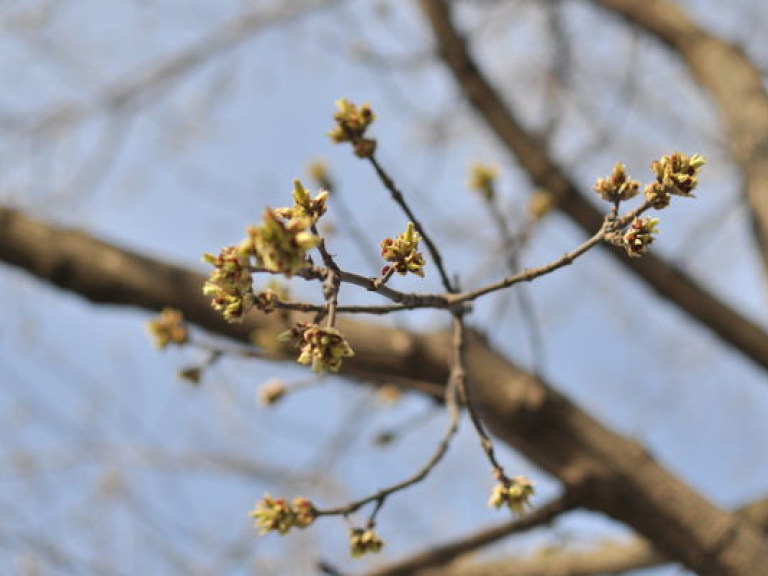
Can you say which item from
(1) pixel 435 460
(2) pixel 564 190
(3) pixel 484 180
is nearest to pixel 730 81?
(2) pixel 564 190

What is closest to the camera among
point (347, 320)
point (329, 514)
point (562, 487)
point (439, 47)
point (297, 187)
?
point (297, 187)

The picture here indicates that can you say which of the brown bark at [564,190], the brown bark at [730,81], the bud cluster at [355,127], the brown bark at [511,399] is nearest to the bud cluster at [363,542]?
the bud cluster at [355,127]

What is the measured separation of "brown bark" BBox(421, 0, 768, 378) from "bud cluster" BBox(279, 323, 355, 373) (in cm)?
229

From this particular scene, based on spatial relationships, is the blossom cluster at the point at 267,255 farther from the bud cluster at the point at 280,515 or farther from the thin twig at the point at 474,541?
the thin twig at the point at 474,541

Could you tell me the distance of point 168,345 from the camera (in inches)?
80.0

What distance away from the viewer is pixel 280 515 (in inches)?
54.0

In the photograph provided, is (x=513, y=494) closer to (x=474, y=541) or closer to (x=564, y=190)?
(x=474, y=541)

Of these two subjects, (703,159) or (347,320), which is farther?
(347,320)

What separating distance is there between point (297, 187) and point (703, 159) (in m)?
0.61

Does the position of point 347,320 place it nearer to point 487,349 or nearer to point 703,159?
point 487,349

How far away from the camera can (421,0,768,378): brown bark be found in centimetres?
312

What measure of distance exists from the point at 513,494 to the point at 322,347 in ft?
1.88

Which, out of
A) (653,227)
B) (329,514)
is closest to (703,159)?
(653,227)

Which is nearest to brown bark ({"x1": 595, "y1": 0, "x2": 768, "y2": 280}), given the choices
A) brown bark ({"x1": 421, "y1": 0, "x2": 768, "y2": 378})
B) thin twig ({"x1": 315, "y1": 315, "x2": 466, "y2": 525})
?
brown bark ({"x1": 421, "y1": 0, "x2": 768, "y2": 378})
